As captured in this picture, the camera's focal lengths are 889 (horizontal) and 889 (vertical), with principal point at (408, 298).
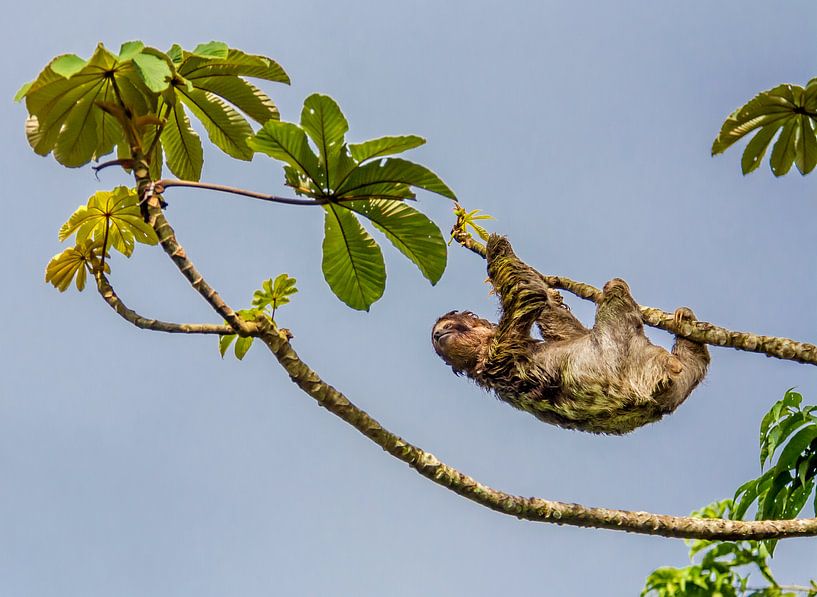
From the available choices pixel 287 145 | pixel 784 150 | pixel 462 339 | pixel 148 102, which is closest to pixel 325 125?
pixel 287 145

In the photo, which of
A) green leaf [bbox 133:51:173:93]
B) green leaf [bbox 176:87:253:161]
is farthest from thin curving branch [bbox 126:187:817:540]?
green leaf [bbox 176:87:253:161]

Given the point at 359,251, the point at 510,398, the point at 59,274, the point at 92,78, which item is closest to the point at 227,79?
A: the point at 92,78

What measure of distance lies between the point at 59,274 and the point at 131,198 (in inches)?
25.0

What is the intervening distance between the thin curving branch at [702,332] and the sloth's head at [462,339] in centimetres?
70

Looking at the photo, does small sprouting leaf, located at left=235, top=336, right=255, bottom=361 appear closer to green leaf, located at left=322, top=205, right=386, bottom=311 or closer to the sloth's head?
green leaf, located at left=322, top=205, right=386, bottom=311

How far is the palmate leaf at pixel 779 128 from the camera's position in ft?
20.5

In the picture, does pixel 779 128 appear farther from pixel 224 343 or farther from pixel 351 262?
pixel 224 343

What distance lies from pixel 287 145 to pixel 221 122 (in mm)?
1099

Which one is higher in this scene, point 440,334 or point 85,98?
point 440,334

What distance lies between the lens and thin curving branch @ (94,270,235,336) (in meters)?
4.41

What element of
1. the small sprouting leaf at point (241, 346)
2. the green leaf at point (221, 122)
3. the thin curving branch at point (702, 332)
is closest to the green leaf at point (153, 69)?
the green leaf at point (221, 122)

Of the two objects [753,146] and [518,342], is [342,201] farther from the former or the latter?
[753,146]

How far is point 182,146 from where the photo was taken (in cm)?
548

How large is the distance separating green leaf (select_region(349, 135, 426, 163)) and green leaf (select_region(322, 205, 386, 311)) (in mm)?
432
